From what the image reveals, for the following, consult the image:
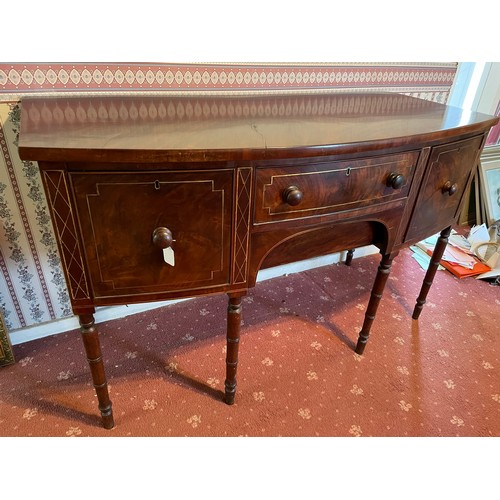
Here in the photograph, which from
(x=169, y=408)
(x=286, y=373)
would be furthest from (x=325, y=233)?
(x=169, y=408)

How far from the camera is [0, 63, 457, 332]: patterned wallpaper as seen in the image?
3.64 feet

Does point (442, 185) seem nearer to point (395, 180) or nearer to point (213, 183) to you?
point (395, 180)

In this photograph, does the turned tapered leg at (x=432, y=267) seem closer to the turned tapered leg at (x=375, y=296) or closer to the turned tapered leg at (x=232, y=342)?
the turned tapered leg at (x=375, y=296)

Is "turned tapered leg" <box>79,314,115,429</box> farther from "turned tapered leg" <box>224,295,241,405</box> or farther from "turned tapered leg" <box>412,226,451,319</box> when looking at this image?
"turned tapered leg" <box>412,226,451,319</box>

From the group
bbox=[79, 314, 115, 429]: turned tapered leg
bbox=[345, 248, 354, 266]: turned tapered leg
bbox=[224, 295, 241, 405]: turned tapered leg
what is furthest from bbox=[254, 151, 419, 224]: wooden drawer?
bbox=[345, 248, 354, 266]: turned tapered leg

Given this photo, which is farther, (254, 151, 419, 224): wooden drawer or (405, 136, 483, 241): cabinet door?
(405, 136, 483, 241): cabinet door

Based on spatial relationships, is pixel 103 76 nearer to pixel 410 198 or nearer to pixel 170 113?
pixel 170 113

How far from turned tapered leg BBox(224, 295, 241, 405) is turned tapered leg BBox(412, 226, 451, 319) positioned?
908mm

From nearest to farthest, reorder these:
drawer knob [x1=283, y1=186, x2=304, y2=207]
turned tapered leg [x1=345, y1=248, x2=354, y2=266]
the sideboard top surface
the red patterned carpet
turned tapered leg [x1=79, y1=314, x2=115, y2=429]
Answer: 1. the sideboard top surface
2. drawer knob [x1=283, y1=186, x2=304, y2=207]
3. turned tapered leg [x1=79, y1=314, x2=115, y2=429]
4. the red patterned carpet
5. turned tapered leg [x1=345, y1=248, x2=354, y2=266]

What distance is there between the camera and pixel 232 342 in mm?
1136

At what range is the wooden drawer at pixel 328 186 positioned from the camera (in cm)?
89

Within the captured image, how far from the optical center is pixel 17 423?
46.2 inches

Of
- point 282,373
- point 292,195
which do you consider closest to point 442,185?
point 292,195

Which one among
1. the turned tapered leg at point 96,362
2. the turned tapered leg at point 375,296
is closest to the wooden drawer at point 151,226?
the turned tapered leg at point 96,362
